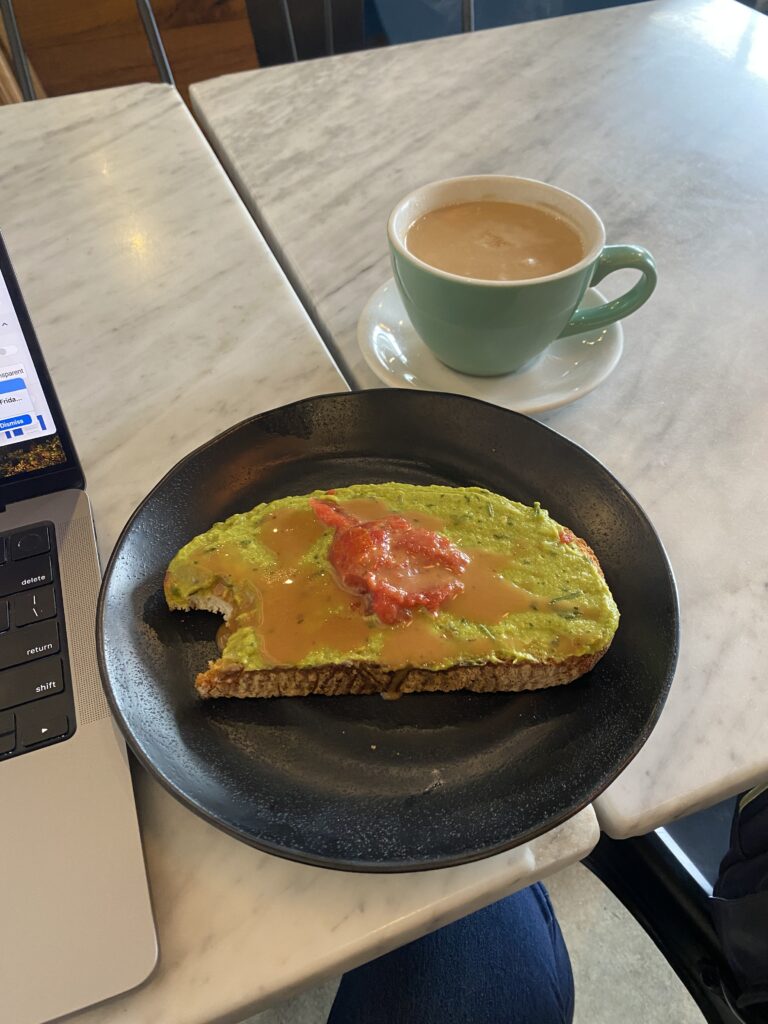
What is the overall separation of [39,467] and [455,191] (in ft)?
1.62

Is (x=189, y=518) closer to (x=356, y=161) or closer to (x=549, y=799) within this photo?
(x=549, y=799)

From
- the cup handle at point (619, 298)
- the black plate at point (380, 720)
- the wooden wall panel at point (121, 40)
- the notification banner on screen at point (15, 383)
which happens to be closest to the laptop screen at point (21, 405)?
the notification banner on screen at point (15, 383)

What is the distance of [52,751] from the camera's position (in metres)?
0.49

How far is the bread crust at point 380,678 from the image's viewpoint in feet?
1.67

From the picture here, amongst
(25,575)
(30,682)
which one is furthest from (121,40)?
(30,682)

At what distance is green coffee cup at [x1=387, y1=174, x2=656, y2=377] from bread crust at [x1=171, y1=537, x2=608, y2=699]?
1.08ft

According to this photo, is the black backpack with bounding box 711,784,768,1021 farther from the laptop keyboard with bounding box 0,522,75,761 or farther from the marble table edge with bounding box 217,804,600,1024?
the laptop keyboard with bounding box 0,522,75,761

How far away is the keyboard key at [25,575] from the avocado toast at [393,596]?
0.38 ft

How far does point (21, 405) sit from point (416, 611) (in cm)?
37

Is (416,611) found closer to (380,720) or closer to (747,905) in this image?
(380,720)

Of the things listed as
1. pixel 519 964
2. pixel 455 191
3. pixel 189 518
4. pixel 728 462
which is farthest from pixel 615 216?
pixel 519 964

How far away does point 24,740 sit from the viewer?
1.63ft

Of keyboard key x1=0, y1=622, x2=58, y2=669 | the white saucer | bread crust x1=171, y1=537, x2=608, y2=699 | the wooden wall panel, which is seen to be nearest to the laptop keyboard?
keyboard key x1=0, y1=622, x2=58, y2=669

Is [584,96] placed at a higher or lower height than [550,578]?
higher
